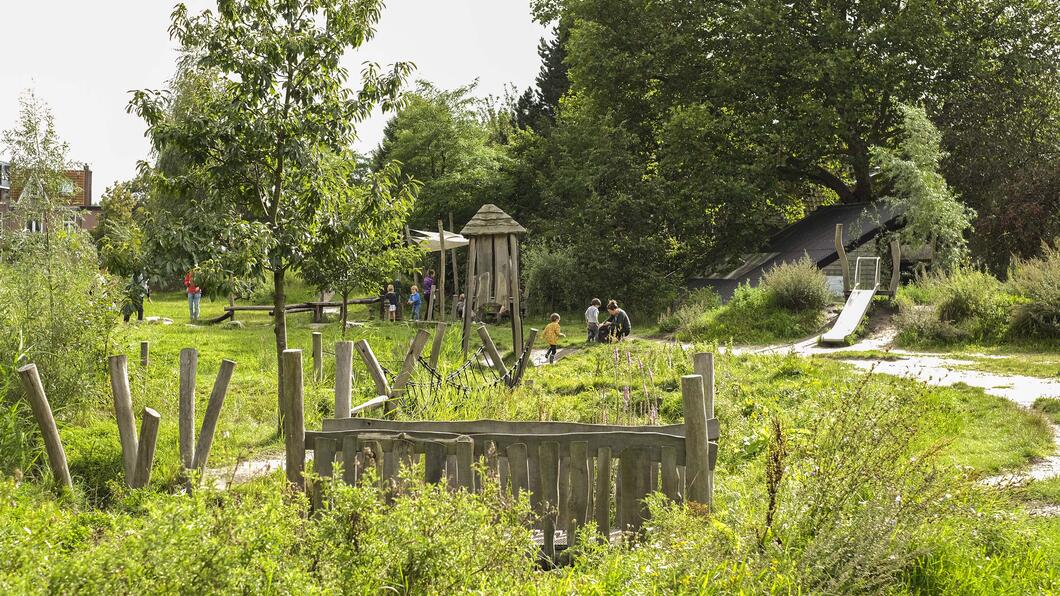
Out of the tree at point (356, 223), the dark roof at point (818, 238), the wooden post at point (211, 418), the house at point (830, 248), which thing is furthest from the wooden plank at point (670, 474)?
the dark roof at point (818, 238)

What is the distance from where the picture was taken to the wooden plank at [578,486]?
5473mm

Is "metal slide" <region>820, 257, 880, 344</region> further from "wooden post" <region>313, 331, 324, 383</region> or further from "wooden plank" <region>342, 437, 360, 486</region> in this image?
"wooden plank" <region>342, 437, 360, 486</region>

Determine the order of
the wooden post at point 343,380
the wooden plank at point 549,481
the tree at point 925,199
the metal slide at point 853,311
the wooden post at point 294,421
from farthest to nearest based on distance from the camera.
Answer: the tree at point 925,199 < the metal slide at point 853,311 < the wooden post at point 343,380 < the wooden post at point 294,421 < the wooden plank at point 549,481

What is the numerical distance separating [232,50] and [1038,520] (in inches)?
331

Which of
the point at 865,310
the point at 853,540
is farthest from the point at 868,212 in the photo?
the point at 853,540

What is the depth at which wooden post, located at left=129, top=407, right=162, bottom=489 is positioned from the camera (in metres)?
6.62

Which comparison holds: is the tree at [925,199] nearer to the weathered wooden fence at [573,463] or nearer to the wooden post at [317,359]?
the wooden post at [317,359]

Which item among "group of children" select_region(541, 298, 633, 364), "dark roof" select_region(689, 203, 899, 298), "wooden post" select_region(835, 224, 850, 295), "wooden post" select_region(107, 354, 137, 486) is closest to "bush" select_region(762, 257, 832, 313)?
"wooden post" select_region(835, 224, 850, 295)

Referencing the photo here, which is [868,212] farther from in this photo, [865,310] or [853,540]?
[853,540]

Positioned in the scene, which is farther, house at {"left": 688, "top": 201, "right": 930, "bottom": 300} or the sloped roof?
house at {"left": 688, "top": 201, "right": 930, "bottom": 300}

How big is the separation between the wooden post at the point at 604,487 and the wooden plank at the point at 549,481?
0.87 ft

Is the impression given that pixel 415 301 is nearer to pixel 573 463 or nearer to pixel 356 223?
pixel 356 223

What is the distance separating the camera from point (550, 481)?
18.1 ft

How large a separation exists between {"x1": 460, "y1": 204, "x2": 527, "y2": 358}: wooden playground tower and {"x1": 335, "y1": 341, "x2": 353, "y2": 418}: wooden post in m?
7.52
